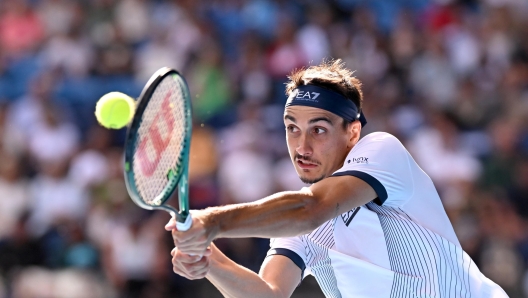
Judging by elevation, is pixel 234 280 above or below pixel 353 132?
below

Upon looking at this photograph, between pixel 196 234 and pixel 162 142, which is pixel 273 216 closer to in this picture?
pixel 196 234

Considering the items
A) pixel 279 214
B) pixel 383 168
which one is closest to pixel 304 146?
pixel 383 168

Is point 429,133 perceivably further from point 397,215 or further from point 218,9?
point 397,215

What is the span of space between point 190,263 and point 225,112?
24.3 ft

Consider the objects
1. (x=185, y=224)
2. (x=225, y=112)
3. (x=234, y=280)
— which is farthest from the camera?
(x=225, y=112)

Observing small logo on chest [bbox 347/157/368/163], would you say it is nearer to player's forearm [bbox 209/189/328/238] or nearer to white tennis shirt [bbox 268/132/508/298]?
white tennis shirt [bbox 268/132/508/298]

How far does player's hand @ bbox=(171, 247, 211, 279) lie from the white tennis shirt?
0.94m

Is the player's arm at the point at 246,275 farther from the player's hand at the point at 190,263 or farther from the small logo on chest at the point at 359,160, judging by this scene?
the small logo on chest at the point at 359,160

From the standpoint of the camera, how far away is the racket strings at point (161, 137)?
3.52 metres

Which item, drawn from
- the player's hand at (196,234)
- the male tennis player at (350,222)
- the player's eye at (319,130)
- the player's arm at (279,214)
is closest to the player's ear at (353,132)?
the male tennis player at (350,222)

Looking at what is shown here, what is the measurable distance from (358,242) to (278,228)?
887 mm

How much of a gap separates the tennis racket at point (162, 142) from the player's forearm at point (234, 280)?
0.77m

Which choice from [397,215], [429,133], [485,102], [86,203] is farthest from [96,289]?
[397,215]

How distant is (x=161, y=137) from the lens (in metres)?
3.70
